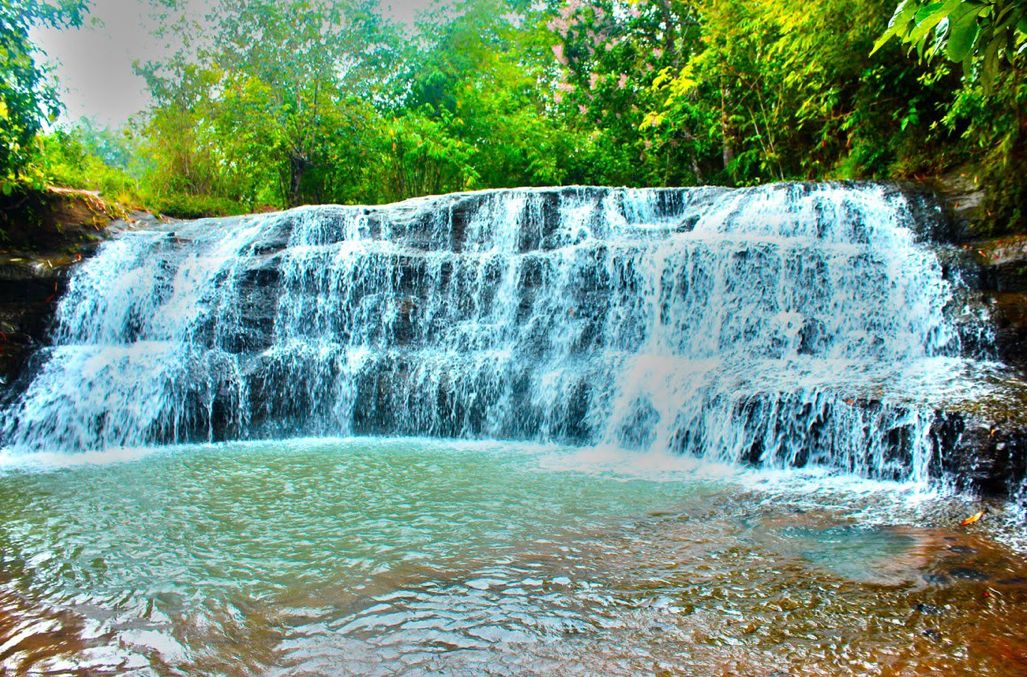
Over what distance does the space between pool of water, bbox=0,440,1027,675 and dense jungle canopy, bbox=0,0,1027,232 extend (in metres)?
5.60

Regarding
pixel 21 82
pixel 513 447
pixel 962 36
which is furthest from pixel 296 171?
pixel 962 36

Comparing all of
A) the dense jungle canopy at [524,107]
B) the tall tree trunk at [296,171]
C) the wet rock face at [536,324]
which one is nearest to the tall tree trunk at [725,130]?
the dense jungle canopy at [524,107]

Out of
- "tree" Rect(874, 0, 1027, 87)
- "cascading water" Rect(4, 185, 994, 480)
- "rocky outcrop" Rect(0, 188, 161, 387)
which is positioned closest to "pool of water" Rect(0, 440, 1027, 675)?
"cascading water" Rect(4, 185, 994, 480)

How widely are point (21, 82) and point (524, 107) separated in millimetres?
11571

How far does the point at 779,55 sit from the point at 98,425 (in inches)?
446

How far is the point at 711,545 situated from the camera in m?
3.55

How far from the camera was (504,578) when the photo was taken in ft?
10.3

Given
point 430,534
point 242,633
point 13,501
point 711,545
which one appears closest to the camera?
point 242,633

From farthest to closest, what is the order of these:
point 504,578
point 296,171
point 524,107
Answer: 1. point 524,107
2. point 296,171
3. point 504,578

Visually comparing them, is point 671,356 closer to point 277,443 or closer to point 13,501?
point 277,443

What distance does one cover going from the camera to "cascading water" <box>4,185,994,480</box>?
644 centimetres

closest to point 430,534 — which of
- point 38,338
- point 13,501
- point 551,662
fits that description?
point 551,662

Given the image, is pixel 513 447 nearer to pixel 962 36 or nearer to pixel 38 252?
pixel 962 36

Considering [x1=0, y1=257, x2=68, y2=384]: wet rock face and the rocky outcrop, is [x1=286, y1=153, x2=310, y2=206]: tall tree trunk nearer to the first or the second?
the rocky outcrop
